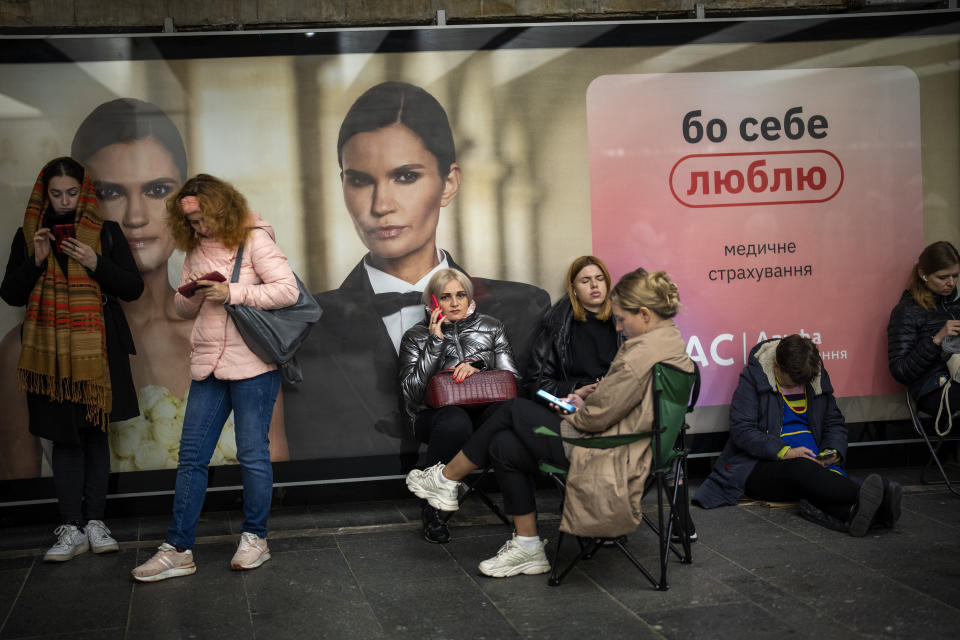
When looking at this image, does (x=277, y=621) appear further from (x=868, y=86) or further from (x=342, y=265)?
(x=868, y=86)

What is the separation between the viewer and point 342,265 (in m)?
Result: 5.83

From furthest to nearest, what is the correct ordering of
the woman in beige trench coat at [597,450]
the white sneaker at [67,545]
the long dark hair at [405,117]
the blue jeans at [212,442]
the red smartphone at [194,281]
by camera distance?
the long dark hair at [405,117], the white sneaker at [67,545], the blue jeans at [212,442], the red smartphone at [194,281], the woman in beige trench coat at [597,450]

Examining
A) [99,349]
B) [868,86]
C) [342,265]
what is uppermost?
[868,86]

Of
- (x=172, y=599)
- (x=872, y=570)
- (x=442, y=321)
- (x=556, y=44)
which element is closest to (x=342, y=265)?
(x=442, y=321)

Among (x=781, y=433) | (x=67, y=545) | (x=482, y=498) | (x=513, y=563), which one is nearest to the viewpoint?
(x=513, y=563)

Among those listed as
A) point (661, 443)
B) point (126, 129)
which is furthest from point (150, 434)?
point (661, 443)

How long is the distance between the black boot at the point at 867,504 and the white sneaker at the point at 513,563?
1.55 m

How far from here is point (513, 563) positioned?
173 inches

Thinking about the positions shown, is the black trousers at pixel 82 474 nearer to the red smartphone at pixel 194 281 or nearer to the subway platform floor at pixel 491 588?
the subway platform floor at pixel 491 588

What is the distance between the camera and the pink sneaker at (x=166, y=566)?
448 centimetres

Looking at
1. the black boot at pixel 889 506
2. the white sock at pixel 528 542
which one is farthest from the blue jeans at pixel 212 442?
the black boot at pixel 889 506

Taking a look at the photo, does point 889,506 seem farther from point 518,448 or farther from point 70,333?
point 70,333

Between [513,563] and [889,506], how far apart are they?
1.84 meters

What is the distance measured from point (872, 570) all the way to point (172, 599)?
2971mm
